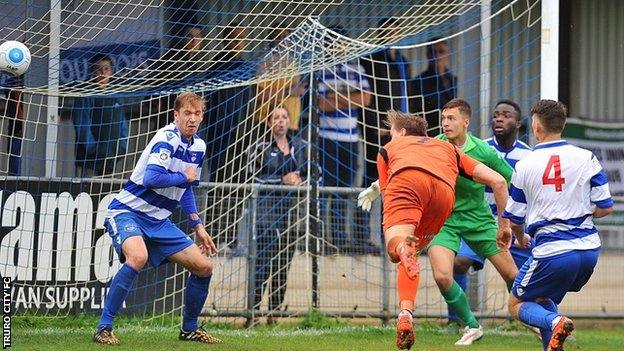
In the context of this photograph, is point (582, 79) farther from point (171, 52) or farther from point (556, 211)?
point (556, 211)

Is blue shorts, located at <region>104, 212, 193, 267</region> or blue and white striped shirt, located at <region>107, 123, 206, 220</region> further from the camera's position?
blue shorts, located at <region>104, 212, 193, 267</region>

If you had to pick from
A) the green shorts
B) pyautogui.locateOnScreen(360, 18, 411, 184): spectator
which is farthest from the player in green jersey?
pyautogui.locateOnScreen(360, 18, 411, 184): spectator

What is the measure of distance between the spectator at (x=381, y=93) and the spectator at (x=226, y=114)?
5.14 ft

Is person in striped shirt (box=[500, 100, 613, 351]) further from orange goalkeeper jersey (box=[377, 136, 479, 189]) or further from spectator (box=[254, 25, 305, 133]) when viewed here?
spectator (box=[254, 25, 305, 133])

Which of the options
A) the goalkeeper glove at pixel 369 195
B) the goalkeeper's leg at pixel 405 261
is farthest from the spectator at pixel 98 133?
the goalkeeper's leg at pixel 405 261

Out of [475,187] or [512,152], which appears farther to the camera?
[512,152]

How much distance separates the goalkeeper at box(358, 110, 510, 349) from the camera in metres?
8.64


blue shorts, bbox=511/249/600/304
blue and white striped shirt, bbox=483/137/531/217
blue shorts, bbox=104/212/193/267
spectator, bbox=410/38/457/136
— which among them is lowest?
blue shorts, bbox=511/249/600/304

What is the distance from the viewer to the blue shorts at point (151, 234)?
990 centimetres

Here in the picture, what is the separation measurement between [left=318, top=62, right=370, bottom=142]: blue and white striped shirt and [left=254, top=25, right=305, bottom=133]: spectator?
53 cm

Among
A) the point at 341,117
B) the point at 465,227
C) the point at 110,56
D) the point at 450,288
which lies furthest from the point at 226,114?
the point at 450,288

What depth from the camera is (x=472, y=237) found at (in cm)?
1083

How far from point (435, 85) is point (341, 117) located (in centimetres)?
127

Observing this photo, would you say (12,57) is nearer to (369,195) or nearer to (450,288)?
(369,195)
